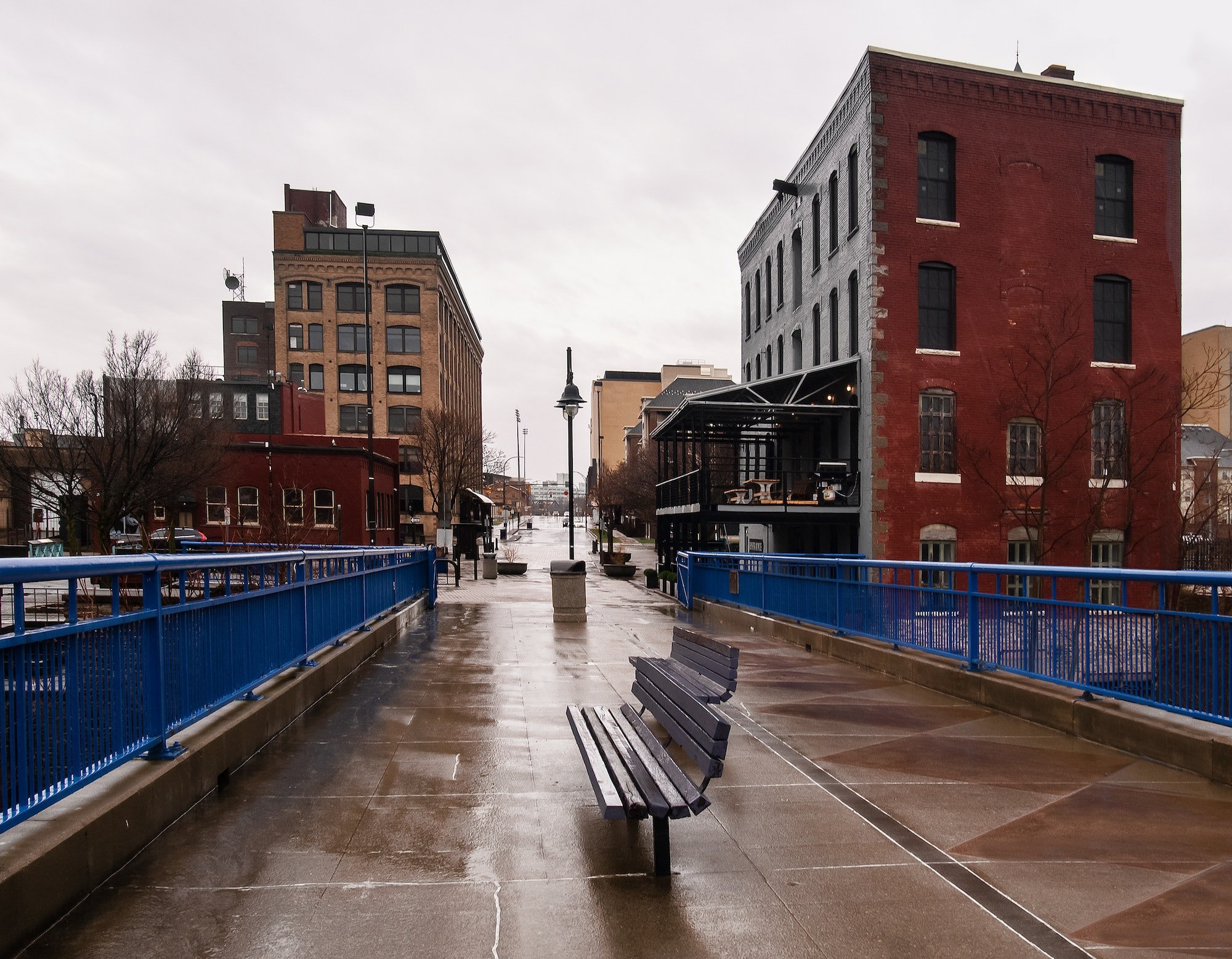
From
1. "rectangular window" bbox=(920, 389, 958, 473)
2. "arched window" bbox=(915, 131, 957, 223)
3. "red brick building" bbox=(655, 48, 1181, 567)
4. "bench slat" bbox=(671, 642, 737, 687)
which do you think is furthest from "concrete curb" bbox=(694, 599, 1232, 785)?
"arched window" bbox=(915, 131, 957, 223)

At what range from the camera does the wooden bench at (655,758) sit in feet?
13.6

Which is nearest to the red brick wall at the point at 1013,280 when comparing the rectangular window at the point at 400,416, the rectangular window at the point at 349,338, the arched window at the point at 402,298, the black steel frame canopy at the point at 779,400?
the black steel frame canopy at the point at 779,400

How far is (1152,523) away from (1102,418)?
3458 millimetres

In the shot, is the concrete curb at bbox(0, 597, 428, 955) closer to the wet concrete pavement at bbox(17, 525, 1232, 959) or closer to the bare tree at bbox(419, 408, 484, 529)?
the wet concrete pavement at bbox(17, 525, 1232, 959)

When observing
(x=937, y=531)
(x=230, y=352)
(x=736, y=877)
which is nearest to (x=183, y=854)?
(x=736, y=877)

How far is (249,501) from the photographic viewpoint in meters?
37.3

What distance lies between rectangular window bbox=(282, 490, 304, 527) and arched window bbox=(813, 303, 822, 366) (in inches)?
820

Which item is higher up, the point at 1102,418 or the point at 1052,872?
the point at 1102,418

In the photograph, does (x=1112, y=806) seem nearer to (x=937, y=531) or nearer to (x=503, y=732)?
(x=503, y=732)

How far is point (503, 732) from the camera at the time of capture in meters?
7.45

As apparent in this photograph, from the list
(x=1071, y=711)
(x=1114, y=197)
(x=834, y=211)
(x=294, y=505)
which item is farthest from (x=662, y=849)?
(x=294, y=505)

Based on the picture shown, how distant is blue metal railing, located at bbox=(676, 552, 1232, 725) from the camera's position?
5898 mm

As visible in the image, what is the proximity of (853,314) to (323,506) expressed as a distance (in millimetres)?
23534

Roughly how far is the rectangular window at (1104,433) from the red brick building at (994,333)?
51 millimetres
